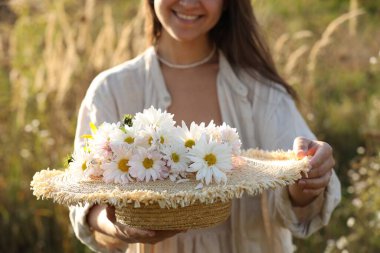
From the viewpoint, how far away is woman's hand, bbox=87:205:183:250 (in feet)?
7.93

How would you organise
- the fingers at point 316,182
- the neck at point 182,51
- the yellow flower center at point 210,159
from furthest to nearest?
the neck at point 182,51 < the fingers at point 316,182 < the yellow flower center at point 210,159

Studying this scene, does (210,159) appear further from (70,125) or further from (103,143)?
(70,125)

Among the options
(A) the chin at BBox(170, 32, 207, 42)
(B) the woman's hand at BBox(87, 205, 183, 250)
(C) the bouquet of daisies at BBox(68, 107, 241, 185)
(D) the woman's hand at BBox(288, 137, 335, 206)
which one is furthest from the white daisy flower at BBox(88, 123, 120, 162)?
(A) the chin at BBox(170, 32, 207, 42)

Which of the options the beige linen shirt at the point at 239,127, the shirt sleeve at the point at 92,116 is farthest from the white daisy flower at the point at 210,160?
the shirt sleeve at the point at 92,116

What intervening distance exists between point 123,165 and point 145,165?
6 cm

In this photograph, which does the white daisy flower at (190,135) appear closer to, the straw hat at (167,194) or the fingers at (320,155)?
the straw hat at (167,194)

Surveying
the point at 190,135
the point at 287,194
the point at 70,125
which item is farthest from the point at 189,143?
the point at 70,125

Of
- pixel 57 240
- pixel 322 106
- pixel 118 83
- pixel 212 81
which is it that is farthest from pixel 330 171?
pixel 322 106

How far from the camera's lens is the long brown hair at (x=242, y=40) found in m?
3.30

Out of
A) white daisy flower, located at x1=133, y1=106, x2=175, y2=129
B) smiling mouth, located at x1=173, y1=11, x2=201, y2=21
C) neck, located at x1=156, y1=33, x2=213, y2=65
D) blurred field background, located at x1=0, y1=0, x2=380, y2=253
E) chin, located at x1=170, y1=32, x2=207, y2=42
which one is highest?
smiling mouth, located at x1=173, y1=11, x2=201, y2=21

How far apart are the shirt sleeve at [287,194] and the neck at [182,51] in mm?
383

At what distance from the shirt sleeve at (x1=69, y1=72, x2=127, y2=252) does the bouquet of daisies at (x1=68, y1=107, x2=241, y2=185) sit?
673mm

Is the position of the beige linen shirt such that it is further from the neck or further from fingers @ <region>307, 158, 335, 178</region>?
fingers @ <region>307, 158, 335, 178</region>

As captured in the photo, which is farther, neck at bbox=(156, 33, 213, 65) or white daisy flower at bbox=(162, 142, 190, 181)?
neck at bbox=(156, 33, 213, 65)
